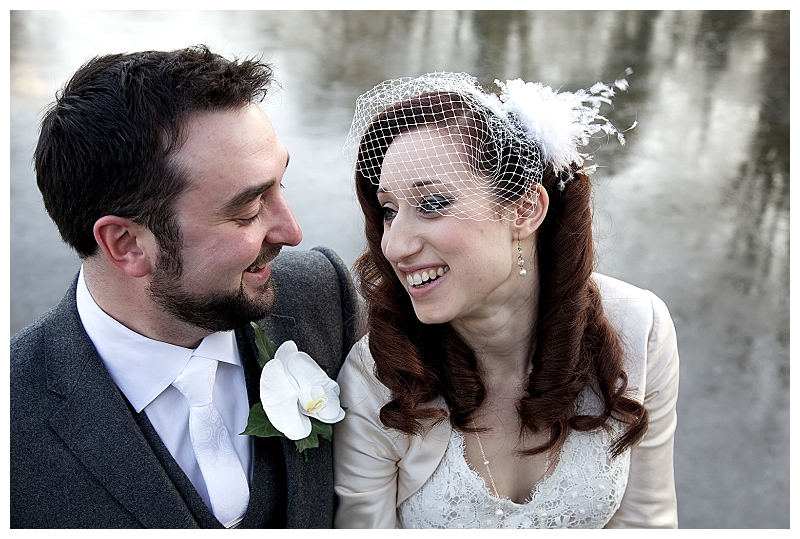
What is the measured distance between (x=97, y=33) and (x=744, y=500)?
7.44m

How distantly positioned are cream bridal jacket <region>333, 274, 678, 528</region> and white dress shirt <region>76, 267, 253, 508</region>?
34 centimetres

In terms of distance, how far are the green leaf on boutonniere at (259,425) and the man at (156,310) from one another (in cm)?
8

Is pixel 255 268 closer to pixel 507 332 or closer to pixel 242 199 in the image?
pixel 242 199

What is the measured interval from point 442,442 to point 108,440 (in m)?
0.97

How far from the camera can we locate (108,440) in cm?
213

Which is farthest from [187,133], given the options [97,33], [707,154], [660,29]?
[660,29]

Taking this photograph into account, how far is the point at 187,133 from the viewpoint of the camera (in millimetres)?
2150

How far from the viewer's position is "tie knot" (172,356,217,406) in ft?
7.45

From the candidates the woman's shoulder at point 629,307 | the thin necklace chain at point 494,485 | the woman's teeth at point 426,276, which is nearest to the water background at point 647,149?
the woman's shoulder at point 629,307

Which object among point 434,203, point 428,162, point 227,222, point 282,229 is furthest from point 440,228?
point 227,222

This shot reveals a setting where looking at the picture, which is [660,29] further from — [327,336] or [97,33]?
[327,336]

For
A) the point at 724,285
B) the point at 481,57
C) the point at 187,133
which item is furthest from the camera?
the point at 481,57

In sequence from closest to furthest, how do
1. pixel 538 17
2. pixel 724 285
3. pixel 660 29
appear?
pixel 724 285
pixel 660 29
pixel 538 17

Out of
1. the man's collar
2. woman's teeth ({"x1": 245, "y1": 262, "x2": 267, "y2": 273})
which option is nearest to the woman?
woman's teeth ({"x1": 245, "y1": 262, "x2": 267, "y2": 273})
